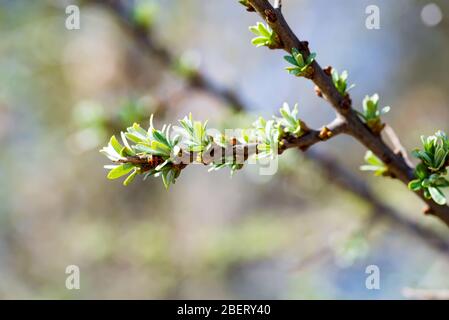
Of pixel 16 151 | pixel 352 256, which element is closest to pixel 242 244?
pixel 352 256

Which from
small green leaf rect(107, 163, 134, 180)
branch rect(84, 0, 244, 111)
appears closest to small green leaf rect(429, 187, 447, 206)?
small green leaf rect(107, 163, 134, 180)

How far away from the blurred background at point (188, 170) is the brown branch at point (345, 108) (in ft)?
3.34

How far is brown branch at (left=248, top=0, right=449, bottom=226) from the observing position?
87 cm

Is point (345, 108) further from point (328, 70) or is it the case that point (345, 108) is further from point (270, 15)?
point (270, 15)

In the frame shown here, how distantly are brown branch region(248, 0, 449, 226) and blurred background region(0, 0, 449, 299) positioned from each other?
102cm

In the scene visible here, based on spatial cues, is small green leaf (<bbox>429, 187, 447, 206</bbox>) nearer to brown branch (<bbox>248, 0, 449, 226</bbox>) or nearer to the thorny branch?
brown branch (<bbox>248, 0, 449, 226</bbox>)

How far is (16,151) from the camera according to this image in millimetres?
4039

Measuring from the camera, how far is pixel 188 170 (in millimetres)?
5004

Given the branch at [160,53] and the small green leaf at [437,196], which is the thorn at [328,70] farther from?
the branch at [160,53]

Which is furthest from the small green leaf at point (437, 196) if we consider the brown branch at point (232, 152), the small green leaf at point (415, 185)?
the brown branch at point (232, 152)

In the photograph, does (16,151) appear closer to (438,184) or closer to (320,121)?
(320,121)

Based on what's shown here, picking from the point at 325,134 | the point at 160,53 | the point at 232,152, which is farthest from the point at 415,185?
Answer: the point at 160,53
